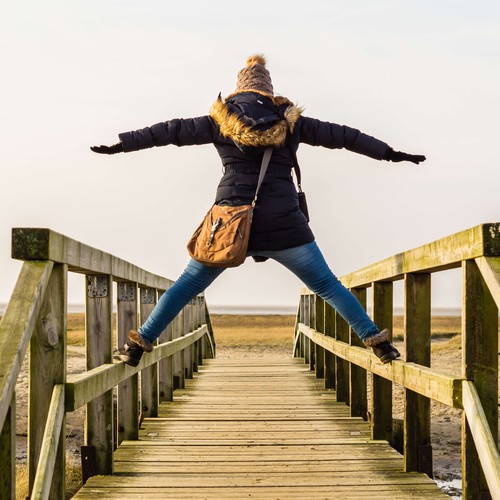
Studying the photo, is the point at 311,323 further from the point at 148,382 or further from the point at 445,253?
the point at 445,253

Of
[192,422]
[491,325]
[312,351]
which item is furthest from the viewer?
[312,351]

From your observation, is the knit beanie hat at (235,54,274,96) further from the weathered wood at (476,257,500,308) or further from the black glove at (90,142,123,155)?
the weathered wood at (476,257,500,308)

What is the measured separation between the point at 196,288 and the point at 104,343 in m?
0.59

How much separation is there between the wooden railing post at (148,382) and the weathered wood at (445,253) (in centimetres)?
207

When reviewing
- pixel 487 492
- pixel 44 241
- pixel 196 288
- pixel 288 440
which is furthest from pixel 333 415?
pixel 44 241

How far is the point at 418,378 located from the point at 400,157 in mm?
1303

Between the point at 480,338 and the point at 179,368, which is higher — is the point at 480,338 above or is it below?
above

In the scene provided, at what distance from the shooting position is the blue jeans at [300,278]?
4.50 metres

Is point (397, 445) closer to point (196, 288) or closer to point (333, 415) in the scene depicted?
point (333, 415)

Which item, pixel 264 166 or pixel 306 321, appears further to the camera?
pixel 306 321

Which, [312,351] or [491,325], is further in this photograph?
[312,351]

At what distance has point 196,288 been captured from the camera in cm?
463

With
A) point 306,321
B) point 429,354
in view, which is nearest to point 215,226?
point 429,354

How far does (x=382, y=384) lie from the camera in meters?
5.38
